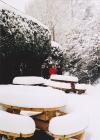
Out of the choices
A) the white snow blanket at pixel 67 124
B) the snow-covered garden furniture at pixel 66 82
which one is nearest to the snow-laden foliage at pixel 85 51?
the snow-covered garden furniture at pixel 66 82

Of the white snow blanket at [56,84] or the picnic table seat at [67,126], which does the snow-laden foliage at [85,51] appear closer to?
the white snow blanket at [56,84]

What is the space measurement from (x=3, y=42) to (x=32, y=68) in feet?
10.2

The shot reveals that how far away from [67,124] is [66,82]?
17.1ft

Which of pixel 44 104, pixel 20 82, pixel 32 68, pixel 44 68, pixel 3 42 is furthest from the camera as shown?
pixel 44 68

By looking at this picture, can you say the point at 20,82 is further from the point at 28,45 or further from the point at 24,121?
the point at 28,45

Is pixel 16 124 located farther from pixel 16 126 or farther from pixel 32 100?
pixel 32 100

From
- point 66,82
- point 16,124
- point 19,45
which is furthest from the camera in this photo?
point 19,45

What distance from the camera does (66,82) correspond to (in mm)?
9211

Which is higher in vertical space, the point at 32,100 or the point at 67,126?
the point at 32,100

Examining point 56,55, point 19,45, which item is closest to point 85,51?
point 56,55

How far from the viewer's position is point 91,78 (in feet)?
57.7

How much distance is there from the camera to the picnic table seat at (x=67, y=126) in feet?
12.9

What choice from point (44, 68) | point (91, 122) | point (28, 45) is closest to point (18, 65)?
point (28, 45)

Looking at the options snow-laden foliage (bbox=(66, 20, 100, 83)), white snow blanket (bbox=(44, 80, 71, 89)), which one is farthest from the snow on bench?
Answer: snow-laden foliage (bbox=(66, 20, 100, 83))
